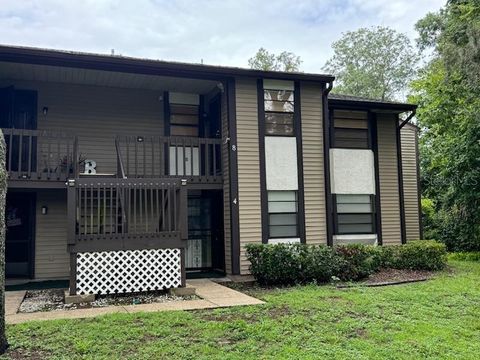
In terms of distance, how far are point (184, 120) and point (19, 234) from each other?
5082 mm

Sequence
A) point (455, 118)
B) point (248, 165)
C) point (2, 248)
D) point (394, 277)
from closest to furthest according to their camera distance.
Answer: point (2, 248), point (394, 277), point (248, 165), point (455, 118)

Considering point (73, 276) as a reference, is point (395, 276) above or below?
below

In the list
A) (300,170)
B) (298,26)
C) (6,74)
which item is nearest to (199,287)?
(300,170)

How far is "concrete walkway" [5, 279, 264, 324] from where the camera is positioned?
6.89 m

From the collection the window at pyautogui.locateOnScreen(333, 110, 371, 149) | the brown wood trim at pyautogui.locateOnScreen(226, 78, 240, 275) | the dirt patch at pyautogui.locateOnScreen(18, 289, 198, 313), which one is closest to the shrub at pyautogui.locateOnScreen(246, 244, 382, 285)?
the brown wood trim at pyautogui.locateOnScreen(226, 78, 240, 275)

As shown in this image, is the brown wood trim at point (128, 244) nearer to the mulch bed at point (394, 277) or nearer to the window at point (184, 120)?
the mulch bed at point (394, 277)

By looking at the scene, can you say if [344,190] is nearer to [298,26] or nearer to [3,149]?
[3,149]

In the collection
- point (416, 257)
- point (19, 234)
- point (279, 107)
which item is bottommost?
point (416, 257)

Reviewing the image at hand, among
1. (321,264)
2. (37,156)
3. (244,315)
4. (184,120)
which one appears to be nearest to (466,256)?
(321,264)

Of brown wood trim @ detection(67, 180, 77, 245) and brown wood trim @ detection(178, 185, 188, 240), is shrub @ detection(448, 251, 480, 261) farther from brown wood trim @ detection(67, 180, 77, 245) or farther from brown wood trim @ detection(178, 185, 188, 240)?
brown wood trim @ detection(67, 180, 77, 245)

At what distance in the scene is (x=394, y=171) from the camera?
1362 centimetres

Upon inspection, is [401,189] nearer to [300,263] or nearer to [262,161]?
[262,161]

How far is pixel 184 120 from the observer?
12562 millimetres

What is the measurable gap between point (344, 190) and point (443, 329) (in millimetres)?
6742
